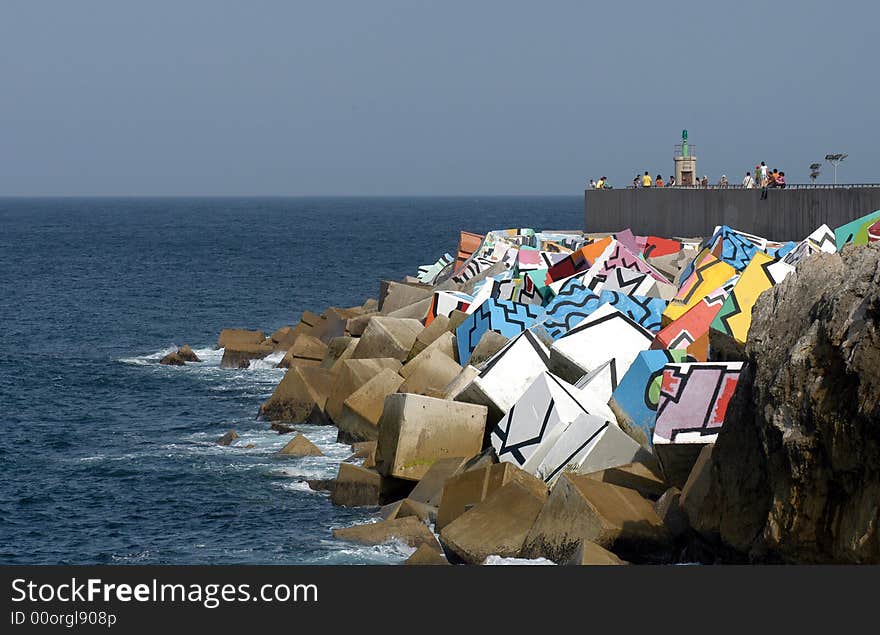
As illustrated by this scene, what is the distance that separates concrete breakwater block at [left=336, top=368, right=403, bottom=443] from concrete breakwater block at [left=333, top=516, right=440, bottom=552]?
474 cm

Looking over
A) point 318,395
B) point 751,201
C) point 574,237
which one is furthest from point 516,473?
point 574,237

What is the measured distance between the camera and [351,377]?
2219cm

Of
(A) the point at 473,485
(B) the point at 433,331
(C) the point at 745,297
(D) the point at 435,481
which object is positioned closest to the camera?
(A) the point at 473,485

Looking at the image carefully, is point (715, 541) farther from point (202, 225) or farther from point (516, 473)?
point (202, 225)

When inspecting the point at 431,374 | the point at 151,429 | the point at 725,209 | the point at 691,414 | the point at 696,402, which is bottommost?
the point at 151,429

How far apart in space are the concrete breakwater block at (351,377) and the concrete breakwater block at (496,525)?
24.2 feet

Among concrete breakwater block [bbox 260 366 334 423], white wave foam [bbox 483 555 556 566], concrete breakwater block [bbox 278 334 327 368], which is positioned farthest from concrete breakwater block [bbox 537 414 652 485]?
concrete breakwater block [bbox 278 334 327 368]

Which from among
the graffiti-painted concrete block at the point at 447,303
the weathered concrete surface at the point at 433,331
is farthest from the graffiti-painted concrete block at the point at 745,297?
the graffiti-painted concrete block at the point at 447,303

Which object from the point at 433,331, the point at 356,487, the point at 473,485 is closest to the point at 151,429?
the point at 433,331

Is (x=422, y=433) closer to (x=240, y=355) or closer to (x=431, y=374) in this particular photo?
(x=431, y=374)

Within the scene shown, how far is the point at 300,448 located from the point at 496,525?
7.64m

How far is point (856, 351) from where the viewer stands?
410 inches

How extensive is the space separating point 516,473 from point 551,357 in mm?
5007

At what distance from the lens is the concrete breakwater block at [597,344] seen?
1917 cm
